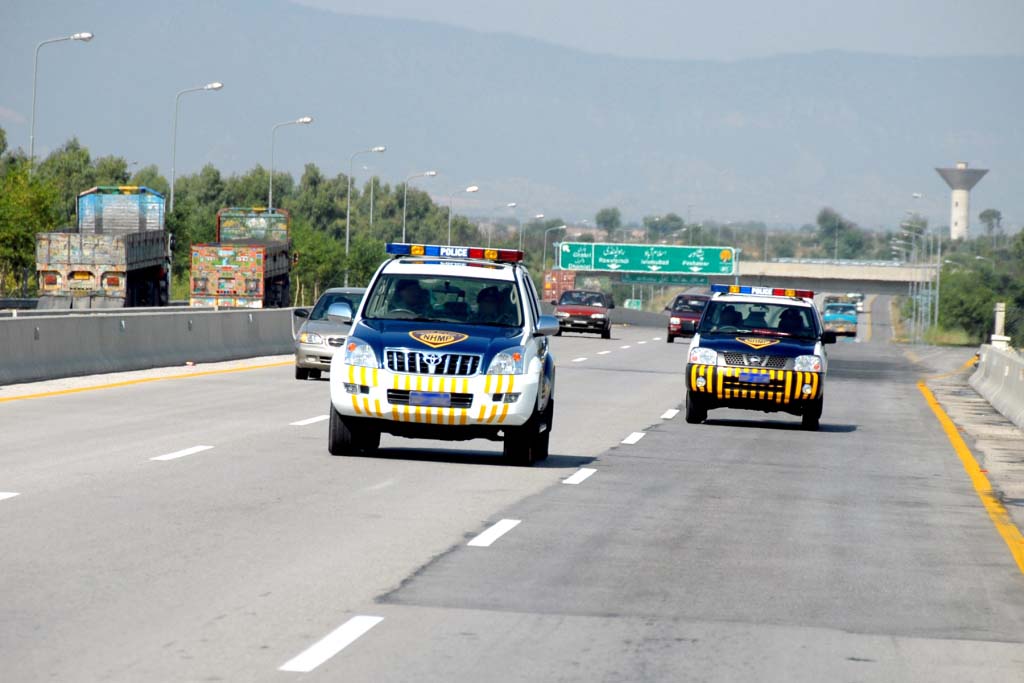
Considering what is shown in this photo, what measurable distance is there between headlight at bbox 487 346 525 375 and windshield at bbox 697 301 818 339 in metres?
8.60

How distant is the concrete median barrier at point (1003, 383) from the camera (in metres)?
28.0

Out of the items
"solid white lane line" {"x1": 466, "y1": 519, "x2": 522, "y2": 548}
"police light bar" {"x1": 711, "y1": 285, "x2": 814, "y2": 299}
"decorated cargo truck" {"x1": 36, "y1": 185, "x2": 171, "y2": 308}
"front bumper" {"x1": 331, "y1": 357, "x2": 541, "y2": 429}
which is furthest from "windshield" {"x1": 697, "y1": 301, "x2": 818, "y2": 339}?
"decorated cargo truck" {"x1": 36, "y1": 185, "x2": 171, "y2": 308}

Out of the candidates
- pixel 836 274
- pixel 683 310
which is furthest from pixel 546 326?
pixel 836 274

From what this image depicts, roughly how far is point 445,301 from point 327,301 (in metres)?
14.4

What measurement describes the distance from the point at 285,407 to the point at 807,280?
5711 inches

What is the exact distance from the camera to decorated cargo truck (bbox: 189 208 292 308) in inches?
2368

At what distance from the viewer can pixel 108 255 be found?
56406 millimetres

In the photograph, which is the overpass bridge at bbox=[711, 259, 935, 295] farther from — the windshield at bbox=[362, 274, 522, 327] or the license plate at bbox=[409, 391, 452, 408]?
the license plate at bbox=[409, 391, 452, 408]

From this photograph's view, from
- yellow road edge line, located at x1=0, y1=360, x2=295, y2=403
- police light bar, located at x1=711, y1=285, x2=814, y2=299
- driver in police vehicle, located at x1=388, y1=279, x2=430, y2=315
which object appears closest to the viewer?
driver in police vehicle, located at x1=388, y1=279, x2=430, y2=315

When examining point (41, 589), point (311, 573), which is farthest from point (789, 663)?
point (41, 589)

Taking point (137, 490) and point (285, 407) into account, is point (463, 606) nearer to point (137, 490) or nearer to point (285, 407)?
point (137, 490)

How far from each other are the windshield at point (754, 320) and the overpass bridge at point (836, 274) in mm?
139312

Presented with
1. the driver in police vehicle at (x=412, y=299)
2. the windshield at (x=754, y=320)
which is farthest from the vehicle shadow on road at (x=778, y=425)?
the driver in police vehicle at (x=412, y=299)

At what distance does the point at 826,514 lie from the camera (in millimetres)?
13977
